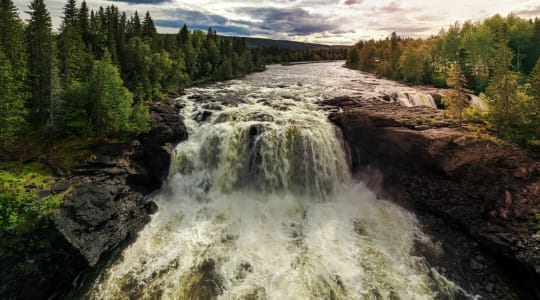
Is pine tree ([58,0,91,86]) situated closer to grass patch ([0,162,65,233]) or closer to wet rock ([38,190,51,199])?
grass patch ([0,162,65,233])

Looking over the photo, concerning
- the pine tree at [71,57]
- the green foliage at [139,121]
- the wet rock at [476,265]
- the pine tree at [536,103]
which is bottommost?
the wet rock at [476,265]

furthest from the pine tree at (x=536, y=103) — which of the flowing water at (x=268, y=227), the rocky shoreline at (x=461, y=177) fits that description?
the flowing water at (x=268, y=227)

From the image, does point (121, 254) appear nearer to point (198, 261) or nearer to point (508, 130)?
point (198, 261)

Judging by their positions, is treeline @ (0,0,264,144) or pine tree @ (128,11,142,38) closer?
treeline @ (0,0,264,144)

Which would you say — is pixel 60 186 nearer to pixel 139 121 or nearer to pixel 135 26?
pixel 139 121

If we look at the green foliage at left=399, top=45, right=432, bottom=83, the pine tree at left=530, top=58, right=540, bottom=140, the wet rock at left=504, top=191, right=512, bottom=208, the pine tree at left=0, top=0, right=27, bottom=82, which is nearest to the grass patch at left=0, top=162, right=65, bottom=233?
the pine tree at left=0, top=0, right=27, bottom=82

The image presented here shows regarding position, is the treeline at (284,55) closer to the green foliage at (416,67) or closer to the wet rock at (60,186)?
the green foliage at (416,67)
